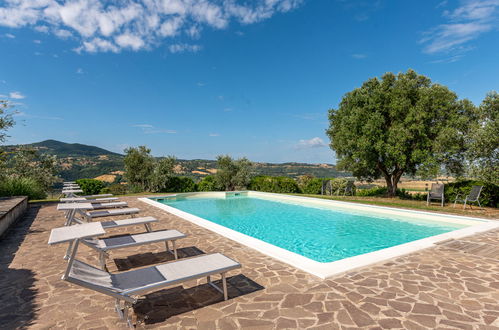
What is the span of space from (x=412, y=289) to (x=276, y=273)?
6.13 feet

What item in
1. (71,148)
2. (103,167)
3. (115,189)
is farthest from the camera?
(71,148)

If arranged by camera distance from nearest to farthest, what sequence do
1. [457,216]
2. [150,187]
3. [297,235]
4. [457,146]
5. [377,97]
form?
[297,235], [457,216], [457,146], [377,97], [150,187]

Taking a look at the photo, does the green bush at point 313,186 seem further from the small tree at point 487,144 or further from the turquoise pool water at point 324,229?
the small tree at point 487,144

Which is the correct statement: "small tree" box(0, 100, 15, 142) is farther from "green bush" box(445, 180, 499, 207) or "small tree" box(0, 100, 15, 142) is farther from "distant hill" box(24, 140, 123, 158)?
"distant hill" box(24, 140, 123, 158)

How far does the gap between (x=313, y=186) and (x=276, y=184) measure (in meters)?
2.73

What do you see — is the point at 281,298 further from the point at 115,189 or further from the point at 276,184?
the point at 115,189

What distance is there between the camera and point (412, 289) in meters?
3.45

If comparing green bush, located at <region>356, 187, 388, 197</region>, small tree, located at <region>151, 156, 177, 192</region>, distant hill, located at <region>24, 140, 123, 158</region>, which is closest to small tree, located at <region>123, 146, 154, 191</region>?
small tree, located at <region>151, 156, 177, 192</region>

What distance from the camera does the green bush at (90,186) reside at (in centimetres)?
1758

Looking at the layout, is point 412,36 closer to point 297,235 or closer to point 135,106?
point 297,235

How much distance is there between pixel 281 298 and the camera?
10.6 feet

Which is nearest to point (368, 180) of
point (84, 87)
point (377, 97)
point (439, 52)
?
point (377, 97)

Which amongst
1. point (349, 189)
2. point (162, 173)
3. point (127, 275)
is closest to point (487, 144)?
point (349, 189)

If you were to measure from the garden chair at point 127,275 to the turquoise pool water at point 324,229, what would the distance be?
3.67 meters
